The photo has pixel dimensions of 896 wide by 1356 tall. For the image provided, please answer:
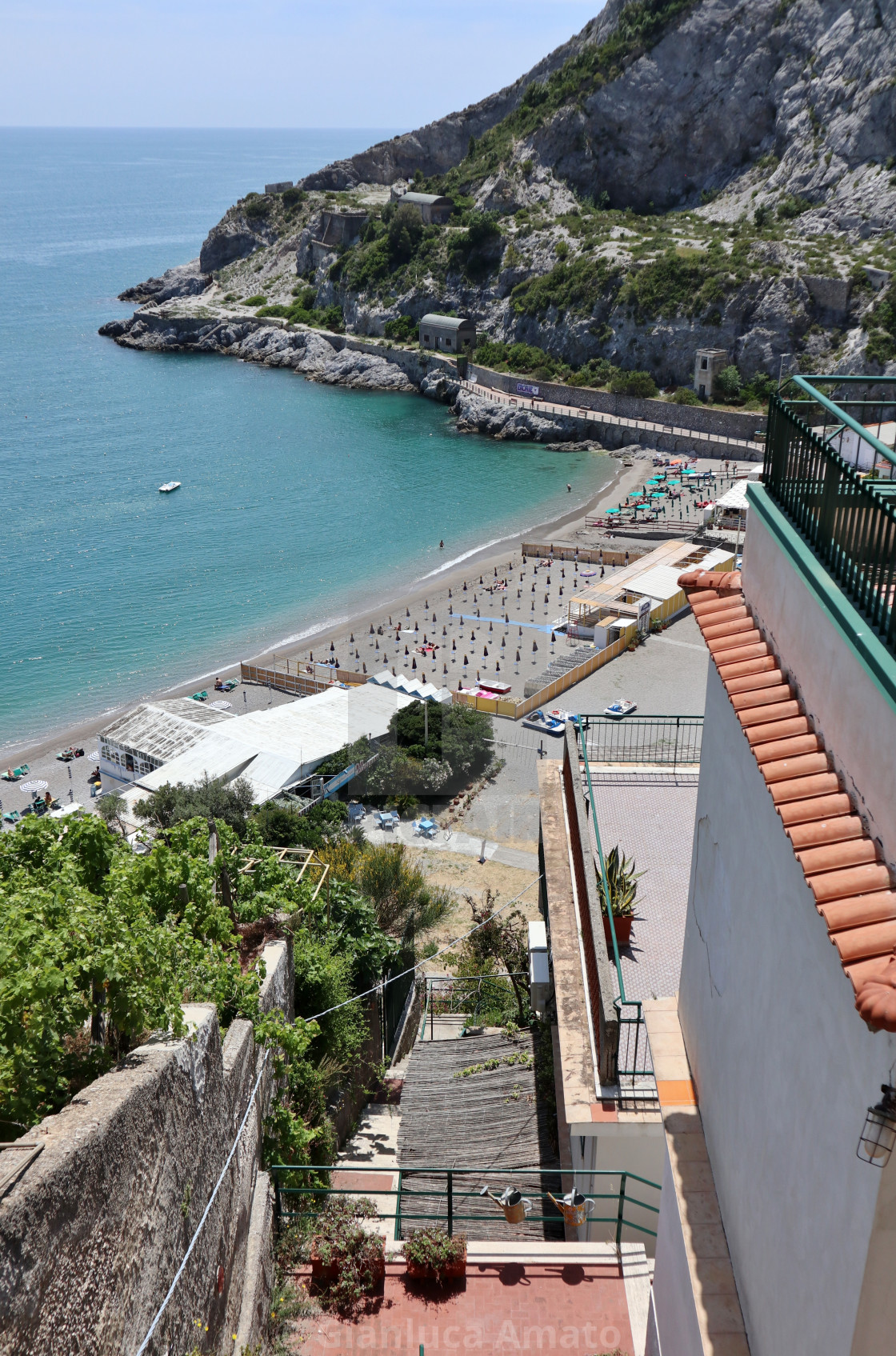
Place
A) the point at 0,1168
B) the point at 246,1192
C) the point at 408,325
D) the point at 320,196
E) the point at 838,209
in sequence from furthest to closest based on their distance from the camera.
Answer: the point at 320,196 → the point at 408,325 → the point at 838,209 → the point at 246,1192 → the point at 0,1168

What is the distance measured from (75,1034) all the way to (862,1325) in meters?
3.95

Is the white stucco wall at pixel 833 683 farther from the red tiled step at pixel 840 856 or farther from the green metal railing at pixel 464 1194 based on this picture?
the green metal railing at pixel 464 1194

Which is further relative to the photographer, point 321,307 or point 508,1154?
point 321,307

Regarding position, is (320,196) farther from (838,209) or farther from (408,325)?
(838,209)

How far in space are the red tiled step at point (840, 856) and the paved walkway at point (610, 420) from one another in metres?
56.9

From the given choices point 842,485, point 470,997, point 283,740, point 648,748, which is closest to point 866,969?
point 842,485

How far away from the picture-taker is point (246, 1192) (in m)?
7.10

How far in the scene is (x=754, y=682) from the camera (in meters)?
4.33

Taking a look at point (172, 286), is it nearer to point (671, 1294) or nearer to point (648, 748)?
point (648, 748)

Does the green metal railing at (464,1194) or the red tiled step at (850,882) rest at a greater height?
the red tiled step at (850,882)

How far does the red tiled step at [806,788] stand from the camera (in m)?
3.51

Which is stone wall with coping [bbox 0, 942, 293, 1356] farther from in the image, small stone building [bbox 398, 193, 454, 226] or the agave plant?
small stone building [bbox 398, 193, 454, 226]

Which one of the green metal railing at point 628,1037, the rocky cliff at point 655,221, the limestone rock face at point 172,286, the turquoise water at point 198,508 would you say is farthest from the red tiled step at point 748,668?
the limestone rock face at point 172,286

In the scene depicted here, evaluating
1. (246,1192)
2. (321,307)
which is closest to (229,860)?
(246,1192)
